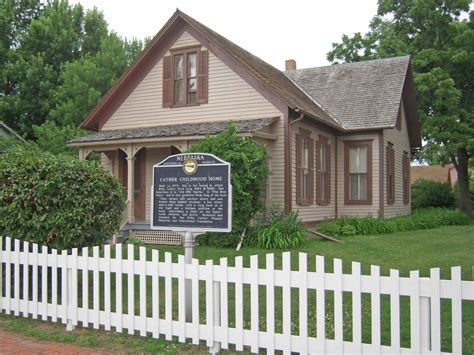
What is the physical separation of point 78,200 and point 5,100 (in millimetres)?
29692

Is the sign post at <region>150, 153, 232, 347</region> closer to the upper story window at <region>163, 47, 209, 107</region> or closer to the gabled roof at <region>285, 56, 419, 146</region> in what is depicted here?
the upper story window at <region>163, 47, 209, 107</region>

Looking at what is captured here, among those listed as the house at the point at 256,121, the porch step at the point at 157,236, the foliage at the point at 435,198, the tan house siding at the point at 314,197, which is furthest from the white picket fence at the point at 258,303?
the foliage at the point at 435,198

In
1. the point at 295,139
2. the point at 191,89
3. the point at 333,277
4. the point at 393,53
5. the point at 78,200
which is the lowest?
the point at 333,277

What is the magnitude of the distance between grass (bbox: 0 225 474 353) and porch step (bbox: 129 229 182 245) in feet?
3.16

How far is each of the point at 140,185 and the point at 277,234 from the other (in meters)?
7.14

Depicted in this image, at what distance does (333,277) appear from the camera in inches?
189

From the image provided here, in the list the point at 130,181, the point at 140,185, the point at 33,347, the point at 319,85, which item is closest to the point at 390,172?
the point at 319,85

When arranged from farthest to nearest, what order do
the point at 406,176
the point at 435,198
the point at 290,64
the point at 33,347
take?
the point at 435,198
the point at 290,64
the point at 406,176
the point at 33,347

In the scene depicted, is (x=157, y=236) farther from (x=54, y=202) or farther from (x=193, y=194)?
(x=193, y=194)

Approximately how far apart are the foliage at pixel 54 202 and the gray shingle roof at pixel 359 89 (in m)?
13.1

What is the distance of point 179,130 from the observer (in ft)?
50.5

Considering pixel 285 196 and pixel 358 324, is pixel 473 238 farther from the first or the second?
pixel 358 324

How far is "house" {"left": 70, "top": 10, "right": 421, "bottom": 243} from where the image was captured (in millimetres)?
Result: 15523

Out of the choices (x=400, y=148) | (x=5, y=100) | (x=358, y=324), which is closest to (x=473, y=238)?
(x=400, y=148)
